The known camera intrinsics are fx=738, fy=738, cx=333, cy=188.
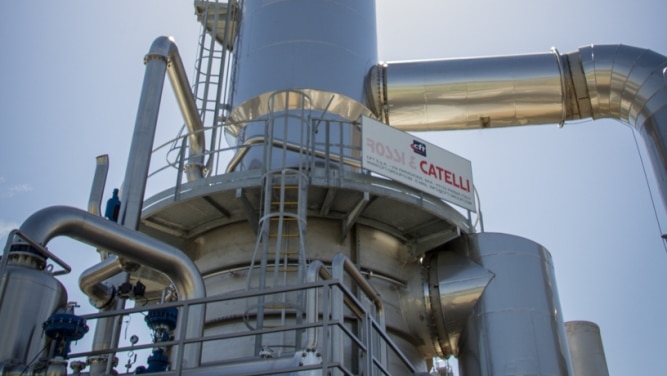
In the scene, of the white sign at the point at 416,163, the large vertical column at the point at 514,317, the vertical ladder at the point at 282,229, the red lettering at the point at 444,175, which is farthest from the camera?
the red lettering at the point at 444,175

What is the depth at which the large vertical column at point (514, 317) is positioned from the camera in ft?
31.0

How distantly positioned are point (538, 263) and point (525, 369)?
158cm

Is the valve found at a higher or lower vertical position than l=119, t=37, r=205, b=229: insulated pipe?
lower

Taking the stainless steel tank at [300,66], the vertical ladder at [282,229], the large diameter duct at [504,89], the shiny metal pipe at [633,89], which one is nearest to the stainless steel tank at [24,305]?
the vertical ladder at [282,229]

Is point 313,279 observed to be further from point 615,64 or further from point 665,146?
point 615,64

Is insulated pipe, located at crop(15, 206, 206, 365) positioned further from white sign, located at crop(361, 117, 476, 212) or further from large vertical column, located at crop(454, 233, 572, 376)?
large vertical column, located at crop(454, 233, 572, 376)

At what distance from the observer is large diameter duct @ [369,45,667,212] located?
1210 cm

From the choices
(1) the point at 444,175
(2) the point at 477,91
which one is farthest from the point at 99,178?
(2) the point at 477,91

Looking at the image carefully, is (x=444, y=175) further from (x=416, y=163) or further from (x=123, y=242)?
(x=123, y=242)

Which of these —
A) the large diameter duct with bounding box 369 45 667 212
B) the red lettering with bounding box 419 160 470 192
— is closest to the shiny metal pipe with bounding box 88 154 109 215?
the red lettering with bounding box 419 160 470 192

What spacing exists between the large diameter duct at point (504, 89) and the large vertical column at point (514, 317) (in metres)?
2.90

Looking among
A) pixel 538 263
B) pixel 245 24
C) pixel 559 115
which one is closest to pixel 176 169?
pixel 245 24

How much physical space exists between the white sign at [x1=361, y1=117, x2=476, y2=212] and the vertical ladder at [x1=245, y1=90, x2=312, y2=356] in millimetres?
862

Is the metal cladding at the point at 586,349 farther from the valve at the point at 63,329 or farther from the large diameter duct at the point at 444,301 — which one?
the valve at the point at 63,329
